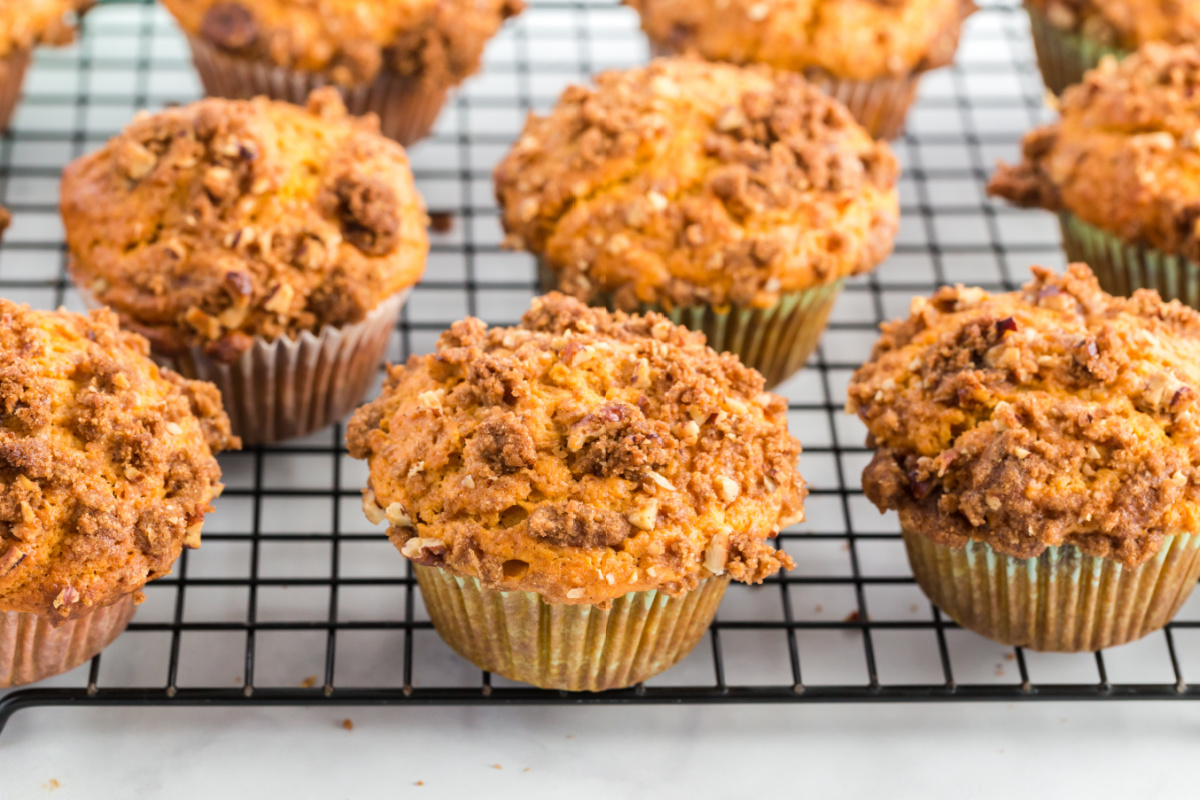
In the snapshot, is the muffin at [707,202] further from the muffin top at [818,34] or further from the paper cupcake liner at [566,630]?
the paper cupcake liner at [566,630]

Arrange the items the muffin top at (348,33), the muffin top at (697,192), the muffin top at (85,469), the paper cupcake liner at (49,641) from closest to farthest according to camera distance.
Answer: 1. the muffin top at (85,469)
2. the paper cupcake liner at (49,641)
3. the muffin top at (697,192)
4. the muffin top at (348,33)

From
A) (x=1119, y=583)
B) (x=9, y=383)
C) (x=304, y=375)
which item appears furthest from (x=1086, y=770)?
(x=9, y=383)

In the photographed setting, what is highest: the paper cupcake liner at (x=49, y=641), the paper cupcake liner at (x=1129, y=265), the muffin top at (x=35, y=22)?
the muffin top at (x=35, y=22)

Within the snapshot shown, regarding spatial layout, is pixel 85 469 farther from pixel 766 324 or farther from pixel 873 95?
pixel 873 95

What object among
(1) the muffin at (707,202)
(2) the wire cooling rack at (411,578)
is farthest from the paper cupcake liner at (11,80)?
(1) the muffin at (707,202)

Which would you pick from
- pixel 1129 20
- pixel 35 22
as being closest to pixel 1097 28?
pixel 1129 20

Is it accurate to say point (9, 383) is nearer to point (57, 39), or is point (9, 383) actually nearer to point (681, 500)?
point (681, 500)
